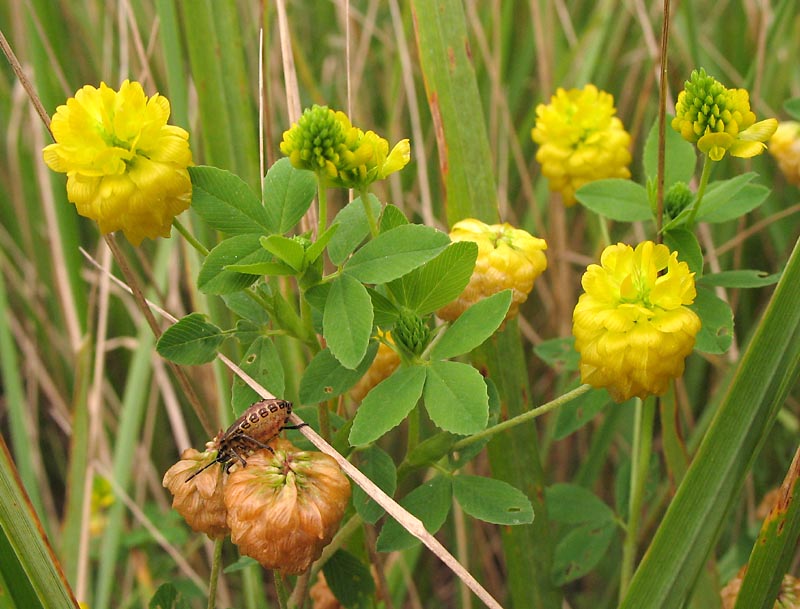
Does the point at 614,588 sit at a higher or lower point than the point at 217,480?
lower

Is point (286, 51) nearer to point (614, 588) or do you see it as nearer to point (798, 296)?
point (798, 296)

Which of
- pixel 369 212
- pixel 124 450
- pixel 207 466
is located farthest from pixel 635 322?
pixel 124 450

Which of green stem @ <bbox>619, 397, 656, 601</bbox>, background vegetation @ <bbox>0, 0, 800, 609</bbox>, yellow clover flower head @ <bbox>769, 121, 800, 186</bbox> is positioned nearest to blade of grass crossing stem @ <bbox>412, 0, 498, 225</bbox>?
background vegetation @ <bbox>0, 0, 800, 609</bbox>

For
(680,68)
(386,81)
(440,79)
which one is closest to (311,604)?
(440,79)

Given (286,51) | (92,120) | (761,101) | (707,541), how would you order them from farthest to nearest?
(761,101)
(286,51)
(707,541)
(92,120)

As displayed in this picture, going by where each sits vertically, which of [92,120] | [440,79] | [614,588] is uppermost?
[92,120]

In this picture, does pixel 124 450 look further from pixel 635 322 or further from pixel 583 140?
pixel 635 322

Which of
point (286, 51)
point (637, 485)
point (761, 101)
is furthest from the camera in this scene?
point (761, 101)
